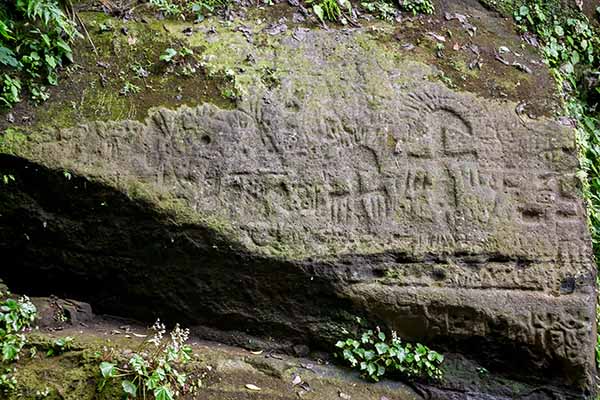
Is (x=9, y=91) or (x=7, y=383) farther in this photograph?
(x=9, y=91)

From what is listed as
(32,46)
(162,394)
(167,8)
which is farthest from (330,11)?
(162,394)

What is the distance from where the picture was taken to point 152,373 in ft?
12.5

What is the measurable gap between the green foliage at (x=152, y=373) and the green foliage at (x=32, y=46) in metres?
1.99

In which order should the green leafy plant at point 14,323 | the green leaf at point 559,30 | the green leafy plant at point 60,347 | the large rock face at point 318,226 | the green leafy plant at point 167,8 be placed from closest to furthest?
1. the green leafy plant at point 14,323
2. the green leafy plant at point 60,347
3. the large rock face at point 318,226
4. the green leafy plant at point 167,8
5. the green leaf at point 559,30

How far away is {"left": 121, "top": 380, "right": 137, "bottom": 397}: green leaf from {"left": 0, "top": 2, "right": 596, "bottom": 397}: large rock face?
103cm

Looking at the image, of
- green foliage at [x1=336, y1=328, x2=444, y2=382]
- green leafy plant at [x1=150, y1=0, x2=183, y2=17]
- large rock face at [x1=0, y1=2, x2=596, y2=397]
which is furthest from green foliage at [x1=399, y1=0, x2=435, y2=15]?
green foliage at [x1=336, y1=328, x2=444, y2=382]

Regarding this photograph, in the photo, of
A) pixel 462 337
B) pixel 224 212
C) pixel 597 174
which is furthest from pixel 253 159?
pixel 597 174

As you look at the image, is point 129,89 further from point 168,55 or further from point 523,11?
point 523,11

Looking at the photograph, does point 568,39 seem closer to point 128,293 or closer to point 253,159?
point 253,159

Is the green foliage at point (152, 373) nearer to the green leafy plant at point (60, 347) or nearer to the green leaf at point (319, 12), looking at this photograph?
the green leafy plant at point (60, 347)

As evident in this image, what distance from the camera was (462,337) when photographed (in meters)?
4.54

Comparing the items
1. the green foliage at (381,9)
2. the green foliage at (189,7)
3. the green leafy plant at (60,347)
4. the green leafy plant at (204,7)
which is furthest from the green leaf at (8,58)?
the green foliage at (381,9)

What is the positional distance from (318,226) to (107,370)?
5.34 ft

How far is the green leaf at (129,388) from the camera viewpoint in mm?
3697
